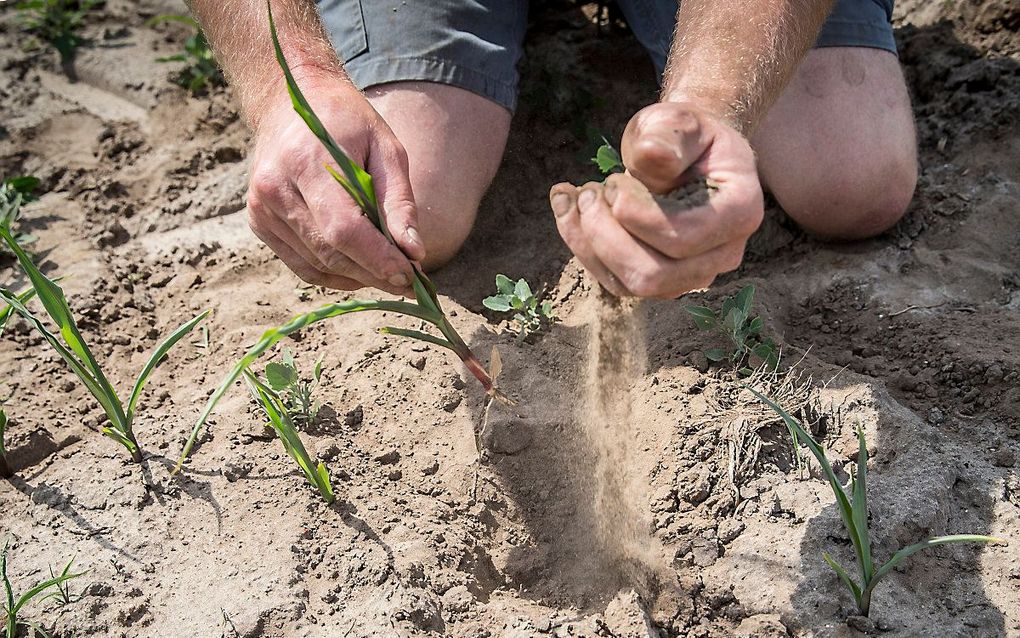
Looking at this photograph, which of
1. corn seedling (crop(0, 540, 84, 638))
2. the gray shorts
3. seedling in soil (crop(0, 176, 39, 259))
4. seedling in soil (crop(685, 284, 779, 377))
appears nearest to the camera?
corn seedling (crop(0, 540, 84, 638))

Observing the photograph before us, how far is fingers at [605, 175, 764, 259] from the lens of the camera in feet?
4.06

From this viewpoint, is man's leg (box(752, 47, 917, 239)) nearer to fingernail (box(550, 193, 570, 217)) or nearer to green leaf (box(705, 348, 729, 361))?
green leaf (box(705, 348, 729, 361))

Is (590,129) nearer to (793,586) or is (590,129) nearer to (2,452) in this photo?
(793,586)

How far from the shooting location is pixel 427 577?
148 centimetres

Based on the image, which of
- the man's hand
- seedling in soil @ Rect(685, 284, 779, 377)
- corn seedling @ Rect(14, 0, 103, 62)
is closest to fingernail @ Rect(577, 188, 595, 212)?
the man's hand

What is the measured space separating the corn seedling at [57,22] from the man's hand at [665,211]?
2.56 meters

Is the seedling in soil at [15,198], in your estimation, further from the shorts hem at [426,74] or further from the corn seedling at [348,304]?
the corn seedling at [348,304]

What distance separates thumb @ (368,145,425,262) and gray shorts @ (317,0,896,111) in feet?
2.20

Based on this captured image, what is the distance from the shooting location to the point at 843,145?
6.97 feet

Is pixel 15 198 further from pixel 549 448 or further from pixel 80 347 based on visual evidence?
pixel 549 448

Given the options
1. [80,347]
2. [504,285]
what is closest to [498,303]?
[504,285]

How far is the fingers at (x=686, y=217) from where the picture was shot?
48.7 inches

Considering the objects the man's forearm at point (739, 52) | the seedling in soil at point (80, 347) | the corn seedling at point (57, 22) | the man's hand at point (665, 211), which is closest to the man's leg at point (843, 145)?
the man's forearm at point (739, 52)

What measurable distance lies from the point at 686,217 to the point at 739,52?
1.83 feet
